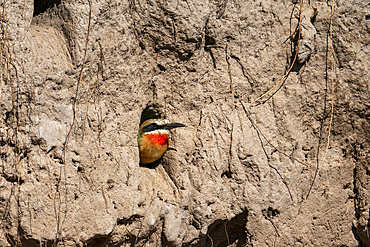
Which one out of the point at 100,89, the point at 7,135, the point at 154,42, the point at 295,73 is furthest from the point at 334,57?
the point at 7,135

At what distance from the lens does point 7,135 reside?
7.50ft

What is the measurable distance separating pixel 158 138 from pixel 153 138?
0.04m

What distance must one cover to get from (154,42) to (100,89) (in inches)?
17.0

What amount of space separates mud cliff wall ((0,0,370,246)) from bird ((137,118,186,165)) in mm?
53

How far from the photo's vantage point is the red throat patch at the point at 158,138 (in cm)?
283

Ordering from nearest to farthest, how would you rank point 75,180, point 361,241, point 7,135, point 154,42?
point 7,135
point 75,180
point 154,42
point 361,241

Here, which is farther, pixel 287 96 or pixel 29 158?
pixel 287 96

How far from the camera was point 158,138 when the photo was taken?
283cm

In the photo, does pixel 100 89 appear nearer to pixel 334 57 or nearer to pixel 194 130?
pixel 194 130

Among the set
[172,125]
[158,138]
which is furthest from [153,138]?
[172,125]

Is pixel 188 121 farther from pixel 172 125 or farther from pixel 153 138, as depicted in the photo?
pixel 153 138

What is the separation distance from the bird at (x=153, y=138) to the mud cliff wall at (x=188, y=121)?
2.1 inches

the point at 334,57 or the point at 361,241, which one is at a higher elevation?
the point at 334,57

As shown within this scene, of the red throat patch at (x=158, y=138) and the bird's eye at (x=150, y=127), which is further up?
the bird's eye at (x=150, y=127)
